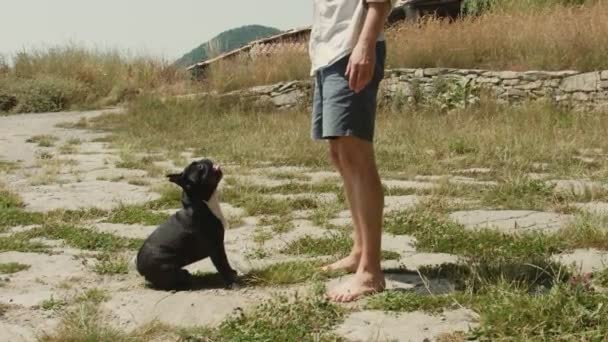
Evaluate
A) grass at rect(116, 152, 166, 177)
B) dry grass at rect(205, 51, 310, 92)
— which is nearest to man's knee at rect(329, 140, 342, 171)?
grass at rect(116, 152, 166, 177)

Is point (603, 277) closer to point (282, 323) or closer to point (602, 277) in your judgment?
point (602, 277)

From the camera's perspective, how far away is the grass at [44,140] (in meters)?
10.3

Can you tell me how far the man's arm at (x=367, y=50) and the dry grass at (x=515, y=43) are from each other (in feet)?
29.3

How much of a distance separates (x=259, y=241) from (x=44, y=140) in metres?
6.78

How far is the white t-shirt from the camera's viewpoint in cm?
328

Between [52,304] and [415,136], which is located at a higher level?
[415,136]

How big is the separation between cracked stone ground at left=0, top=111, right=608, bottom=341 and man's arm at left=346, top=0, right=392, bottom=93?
2.97 feet

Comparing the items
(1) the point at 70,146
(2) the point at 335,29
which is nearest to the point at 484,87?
(1) the point at 70,146

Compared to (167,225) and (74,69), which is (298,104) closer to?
(74,69)

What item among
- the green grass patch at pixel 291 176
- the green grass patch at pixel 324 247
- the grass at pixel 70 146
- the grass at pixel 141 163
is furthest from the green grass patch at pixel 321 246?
the grass at pixel 70 146

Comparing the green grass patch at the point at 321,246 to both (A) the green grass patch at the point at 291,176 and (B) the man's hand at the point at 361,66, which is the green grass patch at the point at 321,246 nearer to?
(B) the man's hand at the point at 361,66

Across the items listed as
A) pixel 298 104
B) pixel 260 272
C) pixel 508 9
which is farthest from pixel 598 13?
pixel 260 272

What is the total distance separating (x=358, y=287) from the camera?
10.9 ft

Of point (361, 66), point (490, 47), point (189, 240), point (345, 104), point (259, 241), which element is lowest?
point (259, 241)
